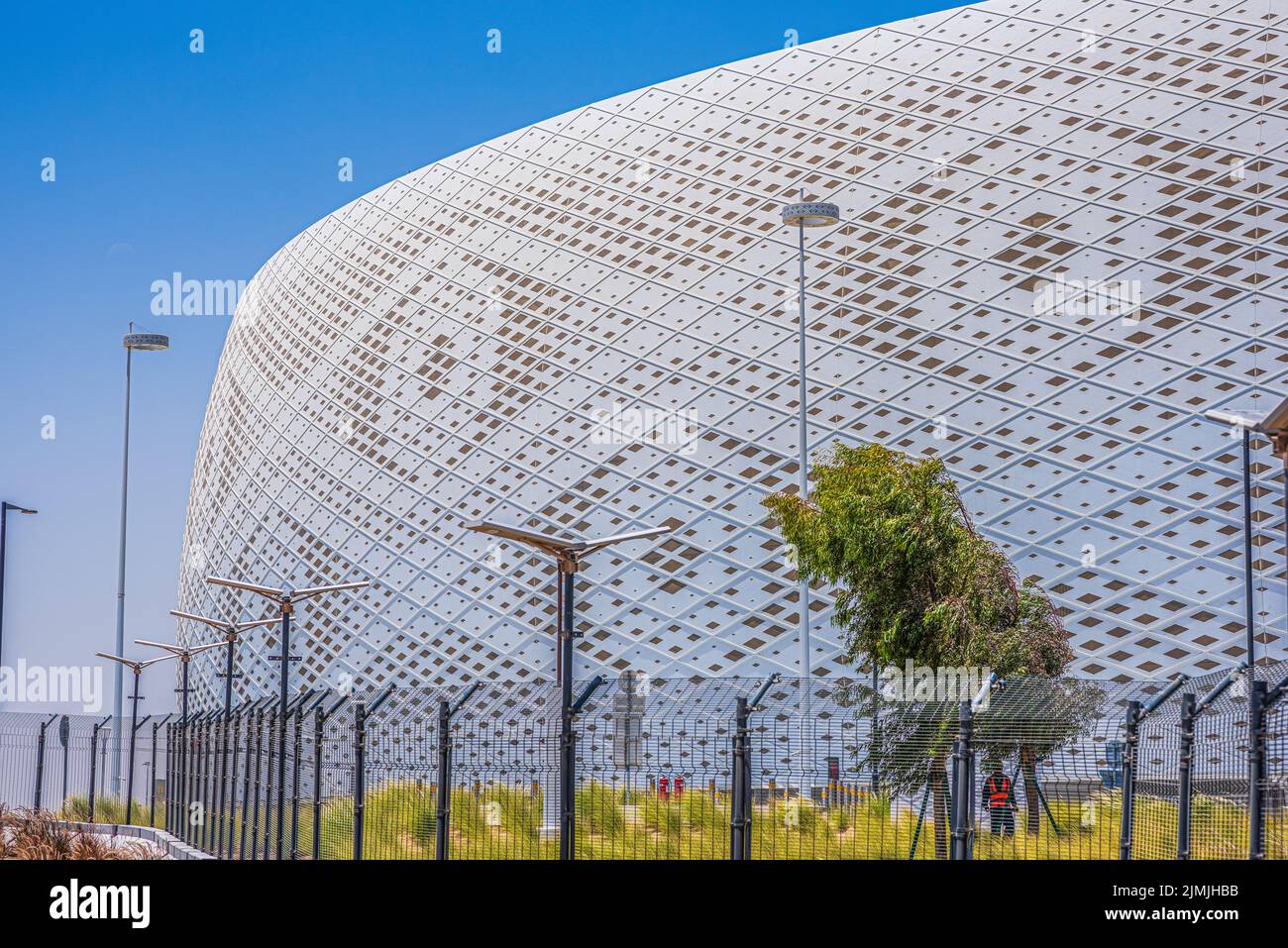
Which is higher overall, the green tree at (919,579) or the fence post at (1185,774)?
the green tree at (919,579)

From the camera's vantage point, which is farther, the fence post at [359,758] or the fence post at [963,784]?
the fence post at [359,758]

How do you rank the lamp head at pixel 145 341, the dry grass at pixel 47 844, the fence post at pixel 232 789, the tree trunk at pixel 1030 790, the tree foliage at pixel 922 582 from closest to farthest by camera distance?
the tree trunk at pixel 1030 790
the dry grass at pixel 47 844
the fence post at pixel 232 789
the tree foliage at pixel 922 582
the lamp head at pixel 145 341

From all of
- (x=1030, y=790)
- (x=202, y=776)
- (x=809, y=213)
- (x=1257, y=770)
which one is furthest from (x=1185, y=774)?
(x=809, y=213)

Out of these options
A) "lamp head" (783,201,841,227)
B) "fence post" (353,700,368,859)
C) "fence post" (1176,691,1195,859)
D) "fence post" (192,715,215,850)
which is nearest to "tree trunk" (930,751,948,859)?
"fence post" (1176,691,1195,859)

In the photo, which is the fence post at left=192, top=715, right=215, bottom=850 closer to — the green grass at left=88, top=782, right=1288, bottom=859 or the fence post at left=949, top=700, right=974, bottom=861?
the green grass at left=88, top=782, right=1288, bottom=859

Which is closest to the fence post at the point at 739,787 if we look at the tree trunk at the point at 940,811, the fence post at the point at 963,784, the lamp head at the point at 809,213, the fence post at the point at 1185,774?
the tree trunk at the point at 940,811

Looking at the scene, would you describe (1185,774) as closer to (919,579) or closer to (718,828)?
(718,828)

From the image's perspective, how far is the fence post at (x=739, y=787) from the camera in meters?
8.52

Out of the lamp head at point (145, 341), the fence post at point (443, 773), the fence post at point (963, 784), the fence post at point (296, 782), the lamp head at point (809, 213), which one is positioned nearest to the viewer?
the fence post at point (963, 784)

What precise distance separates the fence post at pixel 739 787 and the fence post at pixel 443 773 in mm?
2021

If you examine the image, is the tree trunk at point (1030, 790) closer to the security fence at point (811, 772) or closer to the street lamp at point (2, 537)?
the security fence at point (811, 772)

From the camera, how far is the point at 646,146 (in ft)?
105
